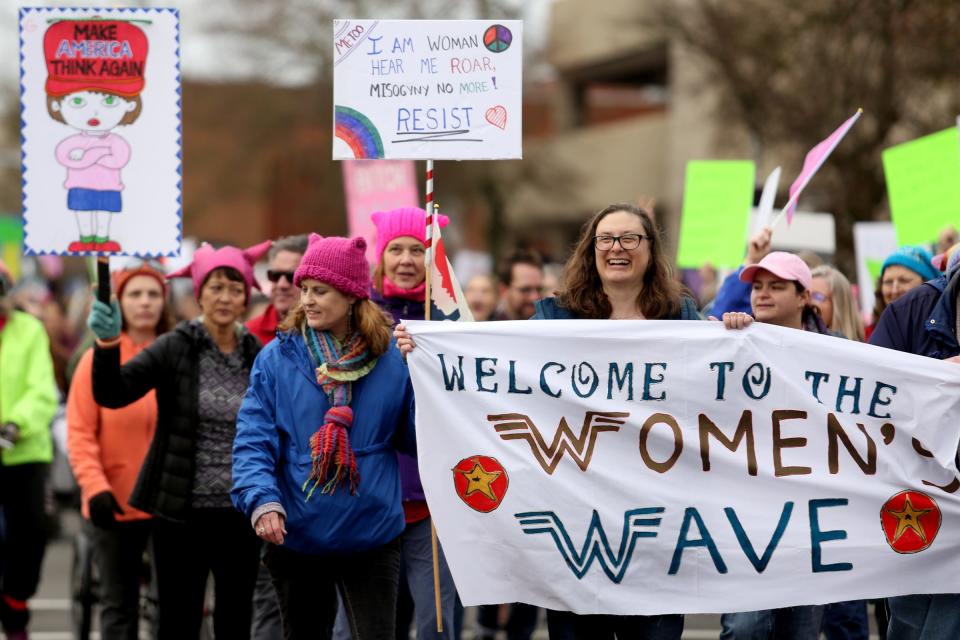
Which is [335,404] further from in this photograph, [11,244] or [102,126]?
[11,244]

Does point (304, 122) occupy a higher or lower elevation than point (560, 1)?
lower

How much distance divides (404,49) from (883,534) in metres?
2.69

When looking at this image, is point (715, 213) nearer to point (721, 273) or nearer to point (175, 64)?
point (721, 273)

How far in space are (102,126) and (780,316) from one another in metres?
3.04

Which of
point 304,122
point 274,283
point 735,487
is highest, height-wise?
point 304,122

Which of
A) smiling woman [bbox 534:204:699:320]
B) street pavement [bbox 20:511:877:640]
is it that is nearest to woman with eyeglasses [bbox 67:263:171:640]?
street pavement [bbox 20:511:877:640]

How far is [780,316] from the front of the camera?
19.9ft

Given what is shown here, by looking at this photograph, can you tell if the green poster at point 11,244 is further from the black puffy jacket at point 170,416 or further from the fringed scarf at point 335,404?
the fringed scarf at point 335,404

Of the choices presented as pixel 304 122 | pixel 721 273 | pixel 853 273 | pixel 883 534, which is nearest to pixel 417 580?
pixel 883 534

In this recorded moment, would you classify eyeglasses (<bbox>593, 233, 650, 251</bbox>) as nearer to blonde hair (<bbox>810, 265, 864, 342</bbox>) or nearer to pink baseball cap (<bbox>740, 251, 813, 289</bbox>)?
pink baseball cap (<bbox>740, 251, 813, 289</bbox>)

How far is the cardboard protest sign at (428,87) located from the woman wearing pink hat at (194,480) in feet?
3.86

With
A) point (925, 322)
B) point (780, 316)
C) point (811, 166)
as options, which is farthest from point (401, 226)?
point (925, 322)

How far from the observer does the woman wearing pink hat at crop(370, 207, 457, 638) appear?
6102 millimetres

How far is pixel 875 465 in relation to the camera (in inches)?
216
